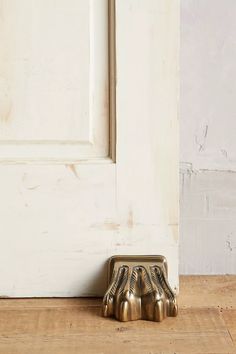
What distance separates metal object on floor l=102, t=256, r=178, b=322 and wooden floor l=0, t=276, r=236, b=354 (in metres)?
0.01

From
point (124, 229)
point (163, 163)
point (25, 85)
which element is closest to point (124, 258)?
point (124, 229)

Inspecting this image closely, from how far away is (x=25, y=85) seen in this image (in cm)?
97

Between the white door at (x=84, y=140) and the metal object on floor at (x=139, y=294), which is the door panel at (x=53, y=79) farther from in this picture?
the metal object on floor at (x=139, y=294)

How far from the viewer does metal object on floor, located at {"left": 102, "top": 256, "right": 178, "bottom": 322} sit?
2.93 ft

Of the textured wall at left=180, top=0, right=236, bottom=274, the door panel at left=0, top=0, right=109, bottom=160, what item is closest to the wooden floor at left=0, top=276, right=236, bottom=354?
the textured wall at left=180, top=0, right=236, bottom=274

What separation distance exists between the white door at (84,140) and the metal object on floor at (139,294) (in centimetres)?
5

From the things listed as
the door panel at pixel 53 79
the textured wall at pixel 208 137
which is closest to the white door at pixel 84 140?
the door panel at pixel 53 79

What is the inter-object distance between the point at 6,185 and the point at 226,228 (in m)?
0.39

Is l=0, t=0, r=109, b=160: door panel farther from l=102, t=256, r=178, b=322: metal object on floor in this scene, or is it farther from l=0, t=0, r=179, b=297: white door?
l=102, t=256, r=178, b=322: metal object on floor

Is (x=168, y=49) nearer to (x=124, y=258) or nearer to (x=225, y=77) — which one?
(x=225, y=77)

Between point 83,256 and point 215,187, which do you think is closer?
point 83,256

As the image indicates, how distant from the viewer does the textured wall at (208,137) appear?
106 centimetres

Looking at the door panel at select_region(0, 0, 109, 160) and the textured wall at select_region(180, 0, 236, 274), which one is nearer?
the door panel at select_region(0, 0, 109, 160)

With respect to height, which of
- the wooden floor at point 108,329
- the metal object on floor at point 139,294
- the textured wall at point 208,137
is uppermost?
the textured wall at point 208,137
